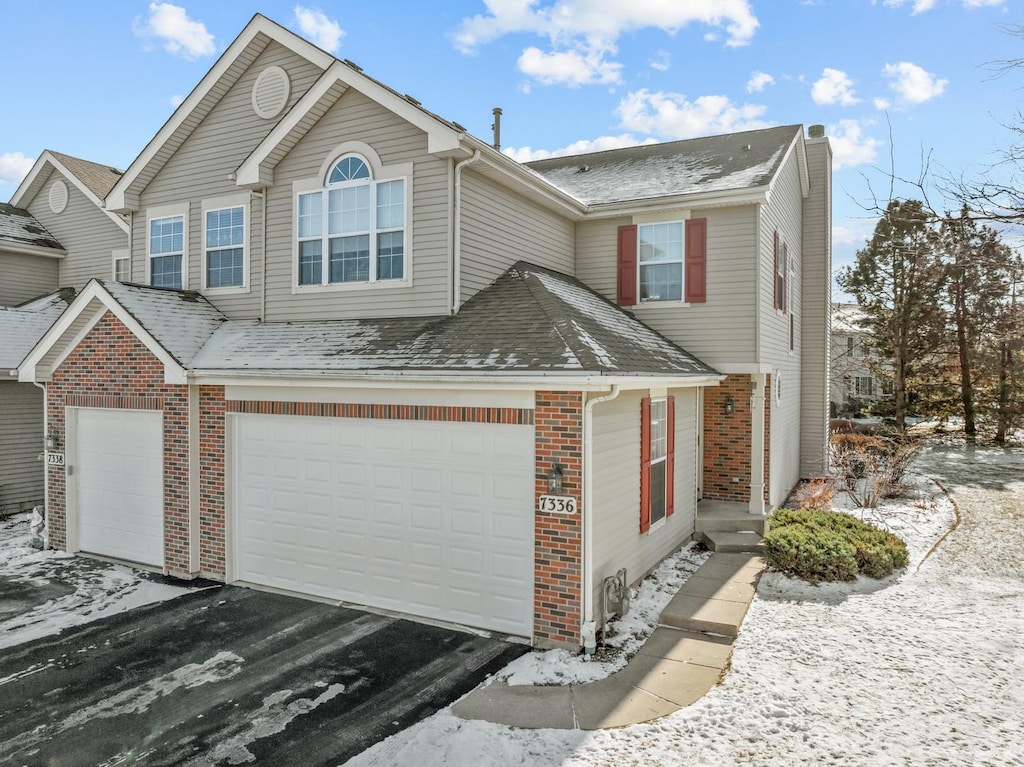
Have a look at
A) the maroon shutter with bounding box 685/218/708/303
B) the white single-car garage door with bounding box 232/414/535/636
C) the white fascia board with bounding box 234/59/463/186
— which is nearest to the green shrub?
the white single-car garage door with bounding box 232/414/535/636

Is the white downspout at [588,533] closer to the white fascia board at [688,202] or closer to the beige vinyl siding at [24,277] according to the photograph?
the white fascia board at [688,202]

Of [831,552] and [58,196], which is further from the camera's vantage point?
[58,196]

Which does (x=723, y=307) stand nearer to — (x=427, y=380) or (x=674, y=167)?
(x=674, y=167)

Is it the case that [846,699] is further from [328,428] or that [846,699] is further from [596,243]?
[596,243]

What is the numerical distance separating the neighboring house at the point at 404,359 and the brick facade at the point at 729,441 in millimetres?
42

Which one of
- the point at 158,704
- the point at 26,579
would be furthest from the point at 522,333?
the point at 26,579

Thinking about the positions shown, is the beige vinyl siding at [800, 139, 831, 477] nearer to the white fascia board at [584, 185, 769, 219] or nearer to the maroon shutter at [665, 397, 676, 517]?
the white fascia board at [584, 185, 769, 219]

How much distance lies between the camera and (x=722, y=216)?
37.4ft

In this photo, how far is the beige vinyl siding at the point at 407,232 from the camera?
9141mm

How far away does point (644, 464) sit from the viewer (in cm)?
883

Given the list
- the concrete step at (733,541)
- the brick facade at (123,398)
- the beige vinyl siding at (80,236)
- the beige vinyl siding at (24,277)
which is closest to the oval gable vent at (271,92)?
the brick facade at (123,398)

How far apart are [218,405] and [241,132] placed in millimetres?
5127

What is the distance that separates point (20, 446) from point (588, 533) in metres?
13.1

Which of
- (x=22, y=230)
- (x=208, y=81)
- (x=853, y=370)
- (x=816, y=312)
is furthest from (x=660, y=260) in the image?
(x=853, y=370)
